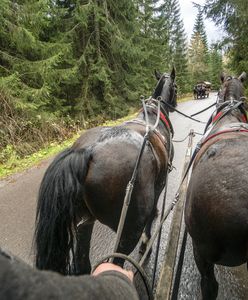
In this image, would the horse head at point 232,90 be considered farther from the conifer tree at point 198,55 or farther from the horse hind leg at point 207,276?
the conifer tree at point 198,55

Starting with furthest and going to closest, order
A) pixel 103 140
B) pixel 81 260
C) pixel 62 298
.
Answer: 1. pixel 81 260
2. pixel 103 140
3. pixel 62 298

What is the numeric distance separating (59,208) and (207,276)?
1.37 m

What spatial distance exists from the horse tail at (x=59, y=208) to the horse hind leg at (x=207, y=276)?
1.10 meters

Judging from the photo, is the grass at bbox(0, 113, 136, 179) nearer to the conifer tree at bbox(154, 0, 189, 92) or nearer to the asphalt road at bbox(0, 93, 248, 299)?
the asphalt road at bbox(0, 93, 248, 299)

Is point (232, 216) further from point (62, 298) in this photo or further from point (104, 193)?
point (62, 298)

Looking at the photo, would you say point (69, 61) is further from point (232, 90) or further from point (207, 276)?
point (207, 276)

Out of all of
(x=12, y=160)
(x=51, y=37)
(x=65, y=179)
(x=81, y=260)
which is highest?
(x=51, y=37)

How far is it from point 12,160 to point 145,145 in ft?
17.0

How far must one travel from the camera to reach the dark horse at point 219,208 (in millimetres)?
1760

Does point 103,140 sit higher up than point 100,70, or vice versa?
point 100,70

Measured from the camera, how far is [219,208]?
1816mm

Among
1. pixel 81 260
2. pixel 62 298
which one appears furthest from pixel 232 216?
pixel 81 260

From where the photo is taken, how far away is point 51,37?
11281 millimetres

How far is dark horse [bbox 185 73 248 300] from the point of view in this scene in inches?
69.3
